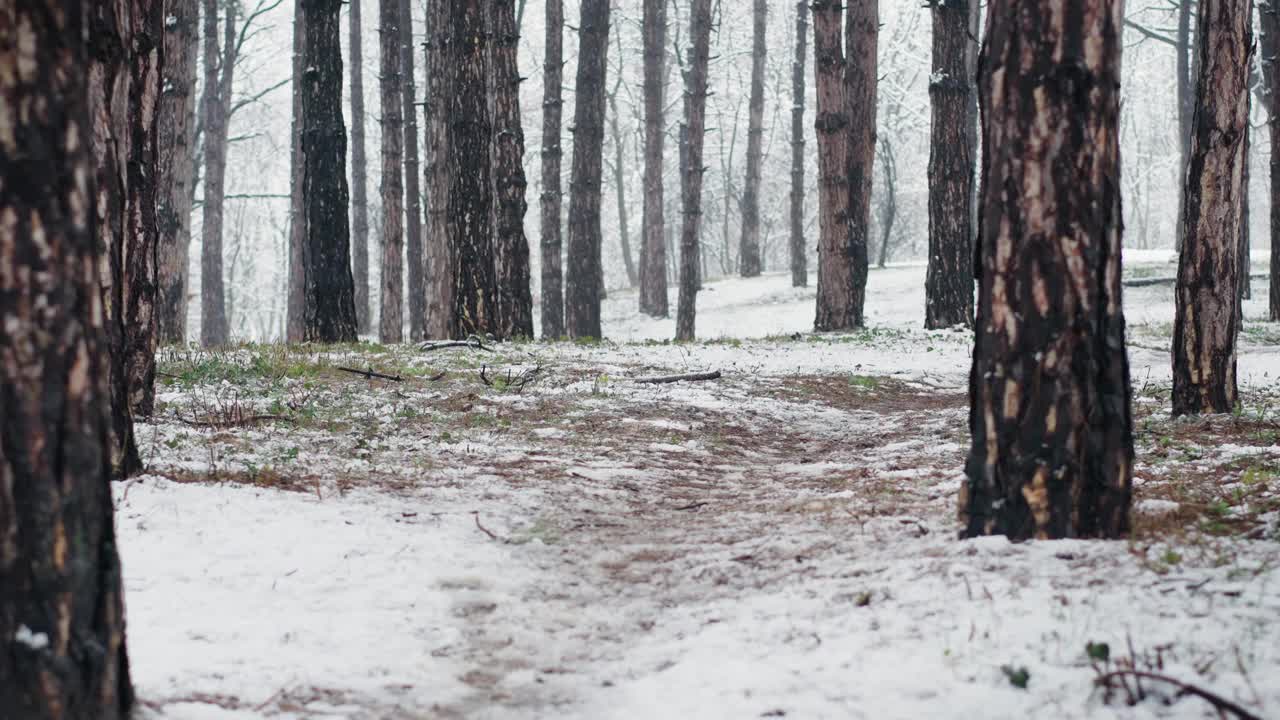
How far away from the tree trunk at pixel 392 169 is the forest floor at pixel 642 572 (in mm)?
12326

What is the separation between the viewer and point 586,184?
66.0ft

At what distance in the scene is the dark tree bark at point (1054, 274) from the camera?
3.65 meters

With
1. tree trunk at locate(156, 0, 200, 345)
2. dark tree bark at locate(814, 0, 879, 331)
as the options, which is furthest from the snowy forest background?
tree trunk at locate(156, 0, 200, 345)

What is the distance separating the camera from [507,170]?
14242 mm

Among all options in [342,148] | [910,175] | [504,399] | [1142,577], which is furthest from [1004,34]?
[910,175]

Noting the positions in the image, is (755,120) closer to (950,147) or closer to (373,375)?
(950,147)

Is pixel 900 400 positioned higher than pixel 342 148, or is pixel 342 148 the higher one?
pixel 342 148

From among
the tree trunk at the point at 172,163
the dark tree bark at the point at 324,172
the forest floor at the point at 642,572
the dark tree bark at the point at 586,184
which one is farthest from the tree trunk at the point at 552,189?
the forest floor at the point at 642,572

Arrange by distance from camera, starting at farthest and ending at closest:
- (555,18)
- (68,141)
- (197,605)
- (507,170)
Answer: (555,18)
(507,170)
(197,605)
(68,141)

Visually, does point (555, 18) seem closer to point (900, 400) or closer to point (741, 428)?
point (900, 400)

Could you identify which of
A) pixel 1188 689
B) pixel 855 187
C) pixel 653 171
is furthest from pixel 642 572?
pixel 653 171

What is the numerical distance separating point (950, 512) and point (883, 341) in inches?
426

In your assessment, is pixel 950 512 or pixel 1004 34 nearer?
pixel 1004 34

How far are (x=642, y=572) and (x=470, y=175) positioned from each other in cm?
982
